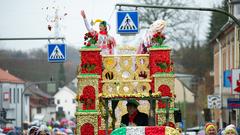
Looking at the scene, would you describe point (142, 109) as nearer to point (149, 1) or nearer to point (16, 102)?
point (149, 1)

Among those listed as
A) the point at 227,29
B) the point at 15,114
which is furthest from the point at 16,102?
the point at 227,29

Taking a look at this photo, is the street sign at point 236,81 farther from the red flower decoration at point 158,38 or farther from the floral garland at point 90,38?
the floral garland at point 90,38

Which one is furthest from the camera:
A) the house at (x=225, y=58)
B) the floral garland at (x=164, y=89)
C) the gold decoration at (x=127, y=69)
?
the house at (x=225, y=58)

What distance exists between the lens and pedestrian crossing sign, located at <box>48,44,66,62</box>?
30.3m

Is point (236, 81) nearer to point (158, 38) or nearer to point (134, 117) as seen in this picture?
point (158, 38)

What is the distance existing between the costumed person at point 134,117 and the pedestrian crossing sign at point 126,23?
1084 centimetres

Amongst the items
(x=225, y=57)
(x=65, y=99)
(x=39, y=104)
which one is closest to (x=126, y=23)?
(x=225, y=57)

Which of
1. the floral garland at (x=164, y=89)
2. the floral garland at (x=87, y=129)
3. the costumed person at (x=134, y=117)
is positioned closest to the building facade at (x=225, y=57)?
the floral garland at (x=164, y=89)

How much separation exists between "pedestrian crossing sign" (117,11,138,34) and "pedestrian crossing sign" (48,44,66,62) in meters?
3.79

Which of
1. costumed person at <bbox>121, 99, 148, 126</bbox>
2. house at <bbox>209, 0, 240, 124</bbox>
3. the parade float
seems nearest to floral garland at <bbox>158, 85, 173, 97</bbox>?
the parade float

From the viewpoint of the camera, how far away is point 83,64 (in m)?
20.4

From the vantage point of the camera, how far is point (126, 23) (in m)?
27.0

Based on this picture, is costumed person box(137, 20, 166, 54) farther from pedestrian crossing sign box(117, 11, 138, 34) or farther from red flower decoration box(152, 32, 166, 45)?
pedestrian crossing sign box(117, 11, 138, 34)

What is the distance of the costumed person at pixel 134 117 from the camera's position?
15938 mm
